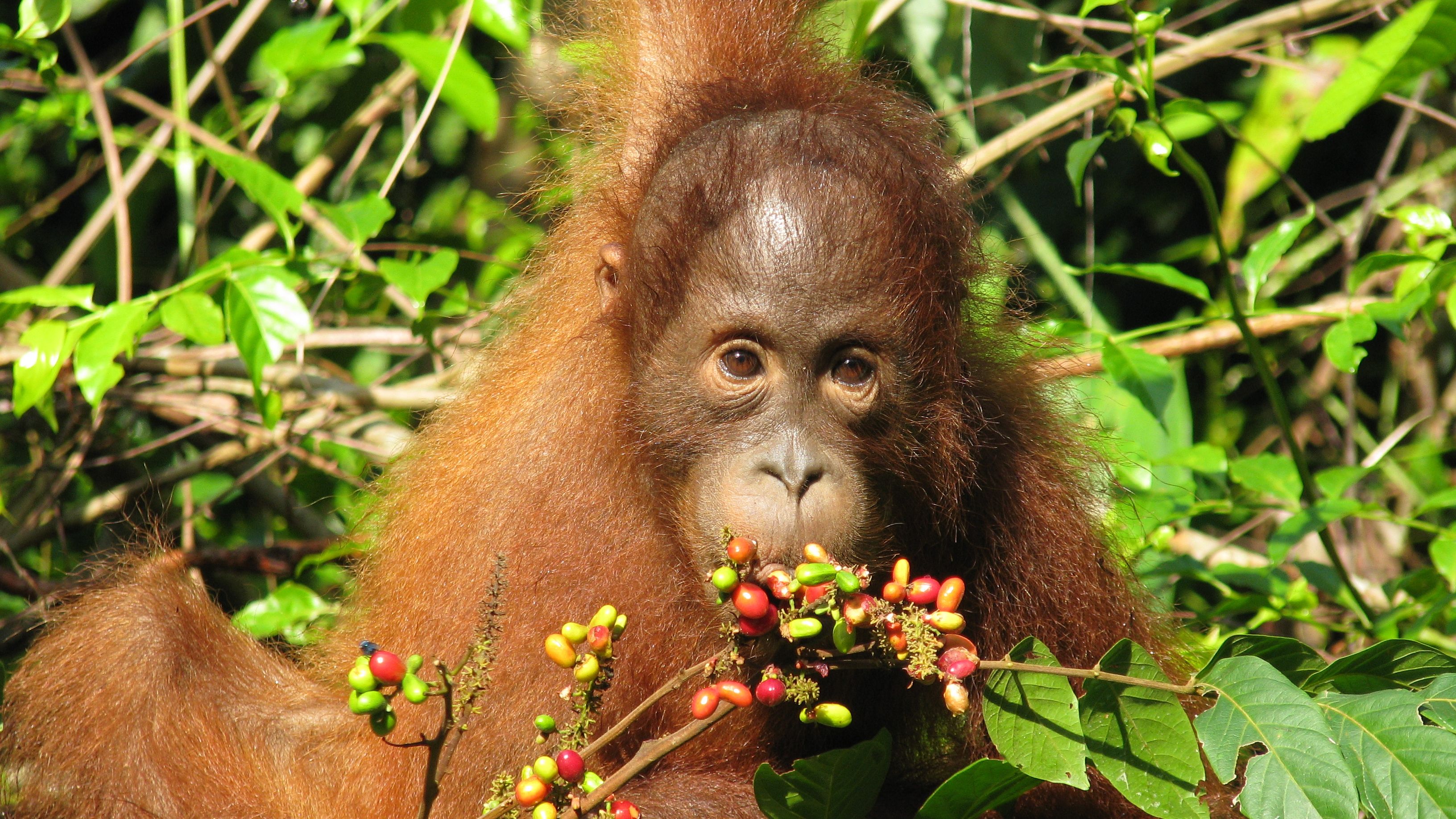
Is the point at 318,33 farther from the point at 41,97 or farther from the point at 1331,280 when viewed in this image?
the point at 1331,280

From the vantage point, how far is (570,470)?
2.95 m

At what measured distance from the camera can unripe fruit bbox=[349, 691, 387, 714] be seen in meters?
1.74

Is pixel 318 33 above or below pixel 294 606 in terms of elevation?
above

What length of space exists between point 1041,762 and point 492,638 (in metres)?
0.88

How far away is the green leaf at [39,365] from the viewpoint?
300cm

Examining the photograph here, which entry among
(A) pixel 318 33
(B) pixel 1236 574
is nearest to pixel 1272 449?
(B) pixel 1236 574

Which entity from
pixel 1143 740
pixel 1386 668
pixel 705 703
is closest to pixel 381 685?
pixel 705 703

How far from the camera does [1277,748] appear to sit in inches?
74.3

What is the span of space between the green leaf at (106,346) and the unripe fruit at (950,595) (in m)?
2.00

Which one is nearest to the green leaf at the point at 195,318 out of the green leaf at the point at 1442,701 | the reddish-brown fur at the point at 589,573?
the reddish-brown fur at the point at 589,573

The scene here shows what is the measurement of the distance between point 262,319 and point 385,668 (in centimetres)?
144

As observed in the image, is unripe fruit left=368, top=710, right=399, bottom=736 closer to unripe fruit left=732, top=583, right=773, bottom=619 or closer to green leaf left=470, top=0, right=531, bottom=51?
unripe fruit left=732, top=583, right=773, bottom=619

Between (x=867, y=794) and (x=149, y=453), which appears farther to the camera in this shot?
(x=149, y=453)

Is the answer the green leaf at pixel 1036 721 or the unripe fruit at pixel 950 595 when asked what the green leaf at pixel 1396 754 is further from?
the unripe fruit at pixel 950 595
